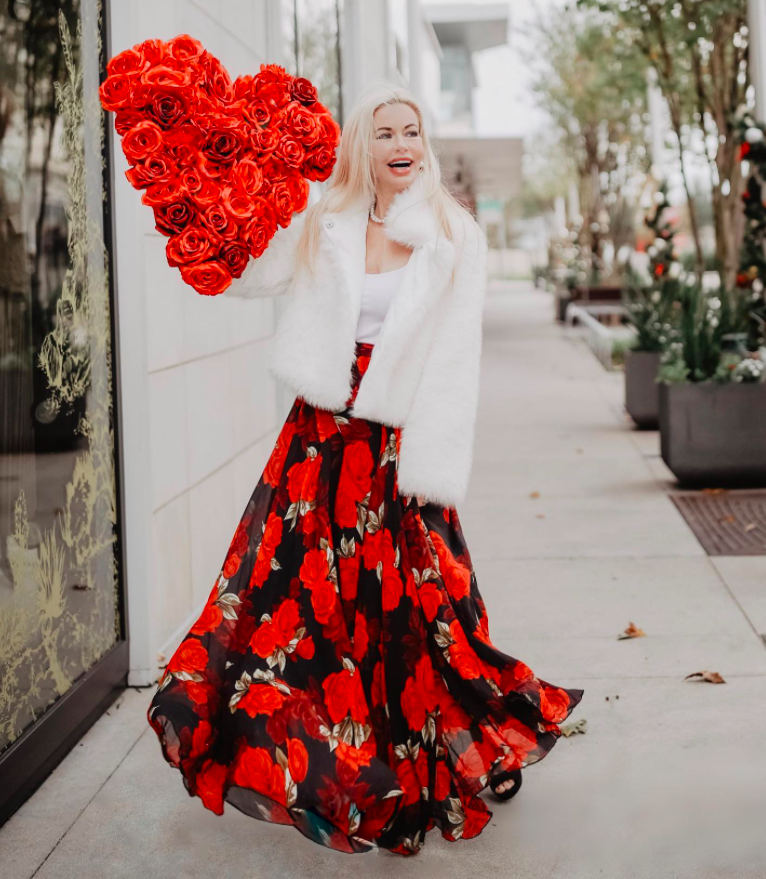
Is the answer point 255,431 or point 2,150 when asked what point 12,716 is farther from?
point 255,431

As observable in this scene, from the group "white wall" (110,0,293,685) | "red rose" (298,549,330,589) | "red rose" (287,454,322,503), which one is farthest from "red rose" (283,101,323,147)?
"white wall" (110,0,293,685)

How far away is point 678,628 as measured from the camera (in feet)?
16.6

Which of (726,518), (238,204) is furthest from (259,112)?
(726,518)

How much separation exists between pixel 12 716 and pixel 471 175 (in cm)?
3010

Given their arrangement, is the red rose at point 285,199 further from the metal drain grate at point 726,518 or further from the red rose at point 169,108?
the metal drain grate at point 726,518

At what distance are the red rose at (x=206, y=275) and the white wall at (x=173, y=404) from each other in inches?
56.4

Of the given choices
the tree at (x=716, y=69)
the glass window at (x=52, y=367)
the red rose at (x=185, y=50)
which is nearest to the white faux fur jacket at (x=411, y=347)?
the red rose at (x=185, y=50)

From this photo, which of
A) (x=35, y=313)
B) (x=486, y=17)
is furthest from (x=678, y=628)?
(x=486, y=17)

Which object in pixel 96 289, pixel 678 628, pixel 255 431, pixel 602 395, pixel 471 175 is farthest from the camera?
pixel 471 175

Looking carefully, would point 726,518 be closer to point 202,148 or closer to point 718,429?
point 718,429

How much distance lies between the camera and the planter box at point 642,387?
10.6 metres

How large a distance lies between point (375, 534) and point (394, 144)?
3.45 ft

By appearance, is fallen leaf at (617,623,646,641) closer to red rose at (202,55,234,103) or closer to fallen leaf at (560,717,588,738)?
fallen leaf at (560,717,588,738)

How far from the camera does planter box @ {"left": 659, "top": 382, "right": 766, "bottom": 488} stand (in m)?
7.85
